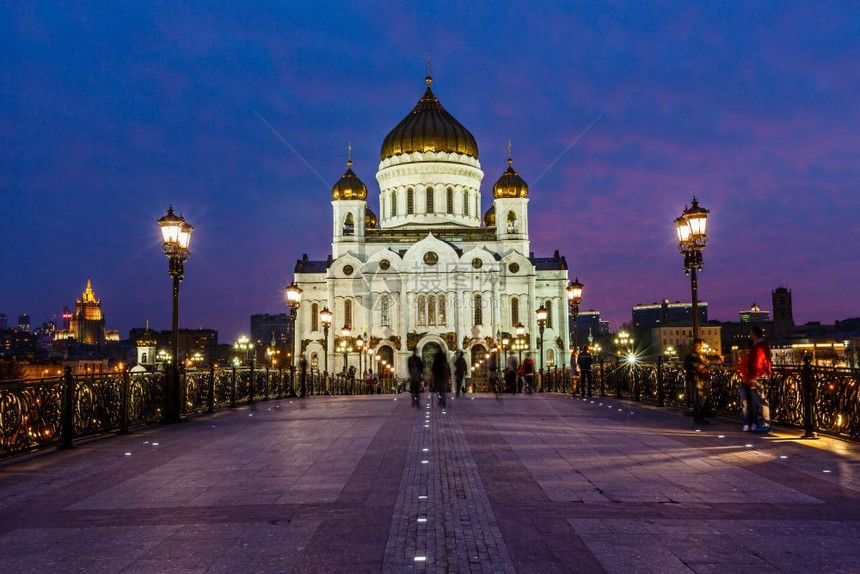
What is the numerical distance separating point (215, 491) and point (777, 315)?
173071 millimetres

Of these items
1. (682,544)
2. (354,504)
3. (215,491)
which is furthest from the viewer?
(215,491)

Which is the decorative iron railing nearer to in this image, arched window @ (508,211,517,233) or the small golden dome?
arched window @ (508,211,517,233)

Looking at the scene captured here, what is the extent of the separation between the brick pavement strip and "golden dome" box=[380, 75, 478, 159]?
64356 millimetres

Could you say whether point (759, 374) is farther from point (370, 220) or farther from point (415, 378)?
point (370, 220)

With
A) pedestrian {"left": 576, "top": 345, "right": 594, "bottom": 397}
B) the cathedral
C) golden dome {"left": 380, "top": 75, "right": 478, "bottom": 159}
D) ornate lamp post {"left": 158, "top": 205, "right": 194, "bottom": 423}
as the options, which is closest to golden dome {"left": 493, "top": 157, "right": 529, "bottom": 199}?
the cathedral

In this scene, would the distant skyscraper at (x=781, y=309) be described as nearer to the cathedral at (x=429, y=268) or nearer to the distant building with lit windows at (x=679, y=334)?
the distant building with lit windows at (x=679, y=334)

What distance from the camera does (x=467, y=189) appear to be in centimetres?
7469

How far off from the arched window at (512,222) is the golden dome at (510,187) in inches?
70.7

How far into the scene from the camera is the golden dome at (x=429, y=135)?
240ft

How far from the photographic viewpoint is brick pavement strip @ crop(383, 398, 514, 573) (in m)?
5.38

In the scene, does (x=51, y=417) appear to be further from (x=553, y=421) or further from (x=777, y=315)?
(x=777, y=315)

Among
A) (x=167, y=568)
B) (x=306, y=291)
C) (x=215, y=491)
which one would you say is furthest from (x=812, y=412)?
(x=306, y=291)

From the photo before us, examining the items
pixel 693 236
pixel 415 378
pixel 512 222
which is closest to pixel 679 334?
pixel 512 222

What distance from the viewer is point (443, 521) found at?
657 centimetres
